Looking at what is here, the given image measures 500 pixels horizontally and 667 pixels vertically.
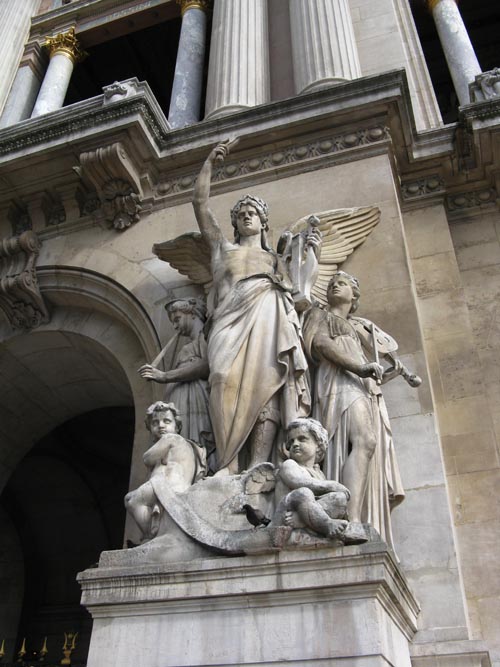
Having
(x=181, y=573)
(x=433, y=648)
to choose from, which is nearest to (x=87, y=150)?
(x=181, y=573)

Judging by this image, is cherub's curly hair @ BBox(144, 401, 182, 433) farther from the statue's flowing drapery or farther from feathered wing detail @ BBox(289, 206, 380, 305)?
feathered wing detail @ BBox(289, 206, 380, 305)

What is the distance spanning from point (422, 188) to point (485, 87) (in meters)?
1.62

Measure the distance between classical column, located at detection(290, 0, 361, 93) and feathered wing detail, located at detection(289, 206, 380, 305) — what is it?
3.02 meters

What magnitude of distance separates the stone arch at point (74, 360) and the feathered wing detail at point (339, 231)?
2.20 m

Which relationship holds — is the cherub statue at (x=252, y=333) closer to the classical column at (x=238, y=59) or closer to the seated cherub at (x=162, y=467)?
the seated cherub at (x=162, y=467)

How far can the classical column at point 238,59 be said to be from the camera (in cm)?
1046

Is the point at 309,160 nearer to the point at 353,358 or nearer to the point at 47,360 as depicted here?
the point at 353,358

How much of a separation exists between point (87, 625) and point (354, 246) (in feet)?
34.9

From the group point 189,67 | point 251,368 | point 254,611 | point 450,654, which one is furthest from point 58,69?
point 450,654

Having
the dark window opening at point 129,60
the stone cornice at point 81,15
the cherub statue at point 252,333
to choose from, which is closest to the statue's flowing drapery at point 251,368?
the cherub statue at point 252,333

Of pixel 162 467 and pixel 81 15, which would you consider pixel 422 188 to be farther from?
pixel 81 15

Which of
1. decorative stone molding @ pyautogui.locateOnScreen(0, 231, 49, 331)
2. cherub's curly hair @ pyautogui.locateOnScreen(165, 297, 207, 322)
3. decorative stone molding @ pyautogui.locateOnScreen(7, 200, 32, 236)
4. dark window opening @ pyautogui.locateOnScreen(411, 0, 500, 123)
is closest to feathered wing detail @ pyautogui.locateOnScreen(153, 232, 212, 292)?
cherub's curly hair @ pyautogui.locateOnScreen(165, 297, 207, 322)

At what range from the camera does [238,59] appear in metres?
11.1

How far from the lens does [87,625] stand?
13852mm
